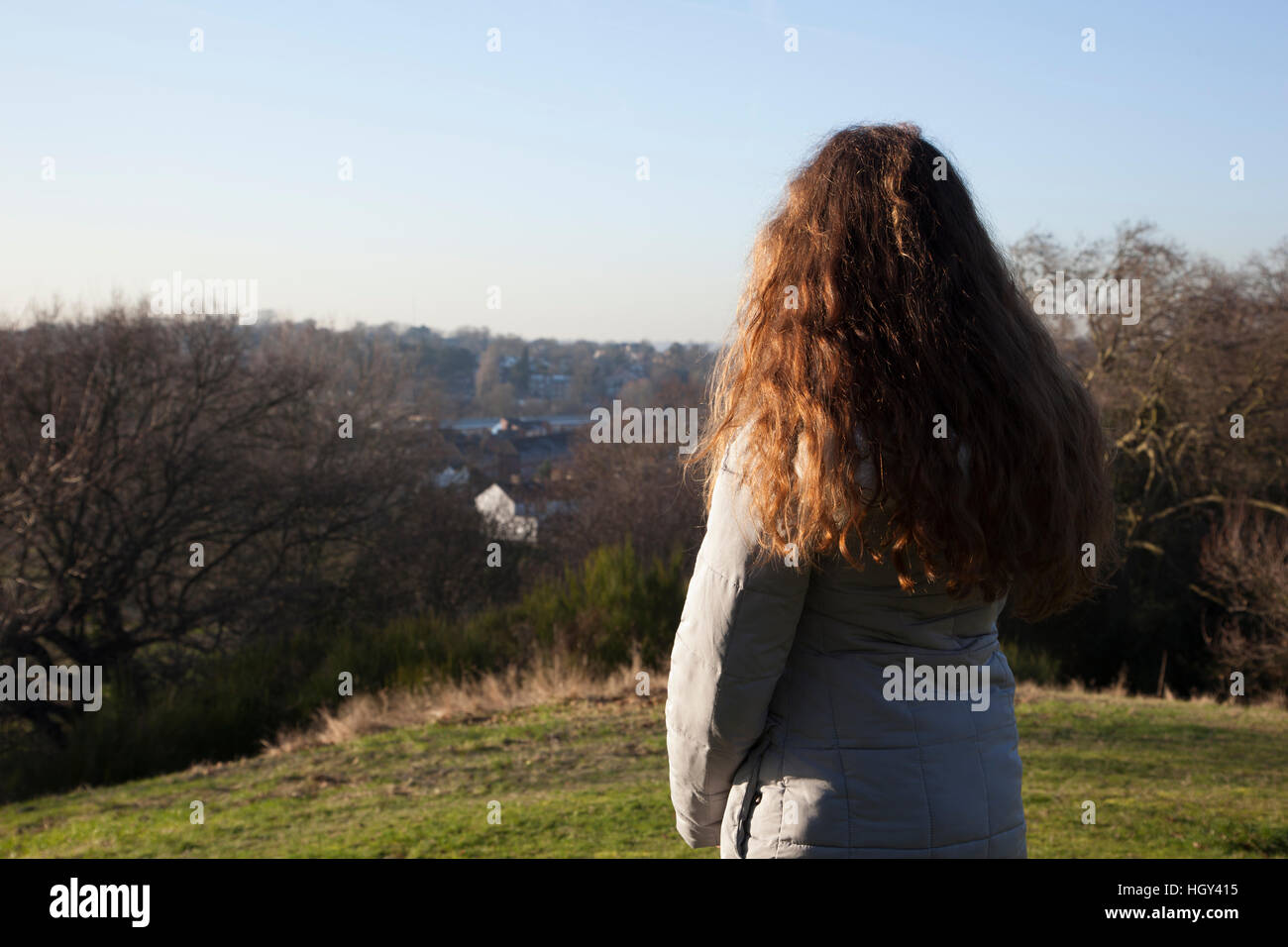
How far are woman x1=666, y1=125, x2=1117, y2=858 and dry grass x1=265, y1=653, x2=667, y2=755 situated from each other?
24.0 feet

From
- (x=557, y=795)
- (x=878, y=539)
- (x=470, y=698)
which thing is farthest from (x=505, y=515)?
(x=878, y=539)

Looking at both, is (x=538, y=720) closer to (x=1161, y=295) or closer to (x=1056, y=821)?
(x=1056, y=821)

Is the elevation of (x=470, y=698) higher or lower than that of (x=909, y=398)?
lower

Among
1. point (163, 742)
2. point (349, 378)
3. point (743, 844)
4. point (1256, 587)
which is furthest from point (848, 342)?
point (349, 378)

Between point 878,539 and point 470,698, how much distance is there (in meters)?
8.48

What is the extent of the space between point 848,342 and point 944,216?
34 cm

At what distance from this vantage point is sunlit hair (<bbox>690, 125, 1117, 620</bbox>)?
1.59 meters

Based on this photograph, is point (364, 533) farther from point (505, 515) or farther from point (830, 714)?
point (830, 714)

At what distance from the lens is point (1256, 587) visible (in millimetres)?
17328

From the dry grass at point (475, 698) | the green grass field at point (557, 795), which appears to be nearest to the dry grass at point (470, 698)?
the dry grass at point (475, 698)

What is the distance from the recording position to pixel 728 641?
163 centimetres

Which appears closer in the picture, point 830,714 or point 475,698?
point 830,714

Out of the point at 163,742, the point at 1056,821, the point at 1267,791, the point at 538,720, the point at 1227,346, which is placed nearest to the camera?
the point at 1056,821

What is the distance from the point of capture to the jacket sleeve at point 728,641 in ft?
5.28
